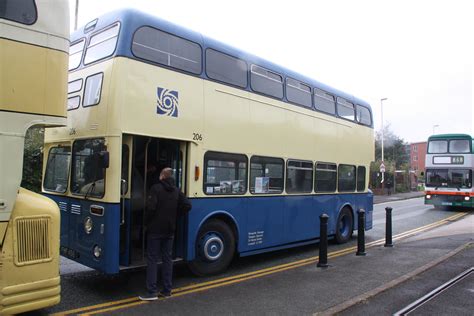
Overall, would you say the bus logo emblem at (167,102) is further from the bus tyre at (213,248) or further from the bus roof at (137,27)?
the bus tyre at (213,248)

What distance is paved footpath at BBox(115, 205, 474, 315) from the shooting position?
5.46 m

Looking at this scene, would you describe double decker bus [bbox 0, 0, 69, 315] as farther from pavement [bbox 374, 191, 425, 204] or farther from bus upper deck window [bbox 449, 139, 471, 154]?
pavement [bbox 374, 191, 425, 204]

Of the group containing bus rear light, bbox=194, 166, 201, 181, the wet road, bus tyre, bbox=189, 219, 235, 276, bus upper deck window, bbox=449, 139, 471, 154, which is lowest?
the wet road

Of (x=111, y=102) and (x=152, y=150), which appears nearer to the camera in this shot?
(x=111, y=102)

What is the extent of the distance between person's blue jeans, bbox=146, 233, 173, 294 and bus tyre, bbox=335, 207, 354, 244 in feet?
20.0

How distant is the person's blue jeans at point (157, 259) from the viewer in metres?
5.84

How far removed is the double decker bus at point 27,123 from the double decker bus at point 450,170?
2109 centimetres

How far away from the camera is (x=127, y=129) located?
5.81 m

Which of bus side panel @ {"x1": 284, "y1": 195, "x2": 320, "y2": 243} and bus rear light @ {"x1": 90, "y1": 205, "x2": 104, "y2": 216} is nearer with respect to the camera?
bus rear light @ {"x1": 90, "y1": 205, "x2": 104, "y2": 216}

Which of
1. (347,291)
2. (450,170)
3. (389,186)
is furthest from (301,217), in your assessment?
(389,186)

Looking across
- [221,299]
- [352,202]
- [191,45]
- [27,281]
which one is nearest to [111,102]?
[191,45]

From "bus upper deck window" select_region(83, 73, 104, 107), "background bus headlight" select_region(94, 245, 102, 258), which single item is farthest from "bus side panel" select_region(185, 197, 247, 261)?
"bus upper deck window" select_region(83, 73, 104, 107)

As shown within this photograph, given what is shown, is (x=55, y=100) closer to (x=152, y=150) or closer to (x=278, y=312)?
(x=152, y=150)

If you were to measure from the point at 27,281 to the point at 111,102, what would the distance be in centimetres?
248
